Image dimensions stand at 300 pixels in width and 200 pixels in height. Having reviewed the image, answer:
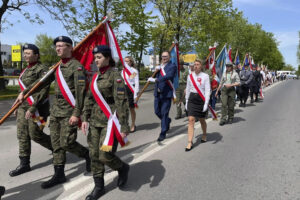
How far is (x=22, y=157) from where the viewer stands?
14.0 ft

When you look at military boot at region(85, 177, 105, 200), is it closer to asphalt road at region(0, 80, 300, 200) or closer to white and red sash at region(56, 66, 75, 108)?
asphalt road at region(0, 80, 300, 200)

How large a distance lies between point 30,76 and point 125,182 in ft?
6.96

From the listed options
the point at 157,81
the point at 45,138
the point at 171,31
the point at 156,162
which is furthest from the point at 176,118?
the point at 171,31

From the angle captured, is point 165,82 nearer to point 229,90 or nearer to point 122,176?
point 122,176

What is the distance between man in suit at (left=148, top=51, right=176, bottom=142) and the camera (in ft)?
19.7

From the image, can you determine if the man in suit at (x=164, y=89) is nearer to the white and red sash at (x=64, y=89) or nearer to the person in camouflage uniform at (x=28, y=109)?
the person in camouflage uniform at (x=28, y=109)

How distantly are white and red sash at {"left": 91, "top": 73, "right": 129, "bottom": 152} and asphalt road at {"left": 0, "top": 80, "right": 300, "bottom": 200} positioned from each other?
0.66m

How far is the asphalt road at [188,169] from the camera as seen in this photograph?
3418 millimetres

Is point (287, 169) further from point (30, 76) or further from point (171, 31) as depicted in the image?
point (171, 31)

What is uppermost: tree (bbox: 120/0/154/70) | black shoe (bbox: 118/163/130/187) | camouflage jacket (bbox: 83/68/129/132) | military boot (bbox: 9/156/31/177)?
tree (bbox: 120/0/154/70)

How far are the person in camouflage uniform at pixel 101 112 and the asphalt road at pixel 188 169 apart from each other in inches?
13.2

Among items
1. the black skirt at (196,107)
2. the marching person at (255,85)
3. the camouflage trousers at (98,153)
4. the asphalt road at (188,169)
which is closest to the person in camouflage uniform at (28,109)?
the asphalt road at (188,169)

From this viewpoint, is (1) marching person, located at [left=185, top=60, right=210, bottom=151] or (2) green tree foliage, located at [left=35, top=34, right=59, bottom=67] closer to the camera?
(1) marching person, located at [left=185, top=60, right=210, bottom=151]

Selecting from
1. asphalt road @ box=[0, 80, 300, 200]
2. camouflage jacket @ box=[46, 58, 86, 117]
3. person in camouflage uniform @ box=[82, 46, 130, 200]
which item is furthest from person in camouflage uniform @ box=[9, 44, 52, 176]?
person in camouflage uniform @ box=[82, 46, 130, 200]
